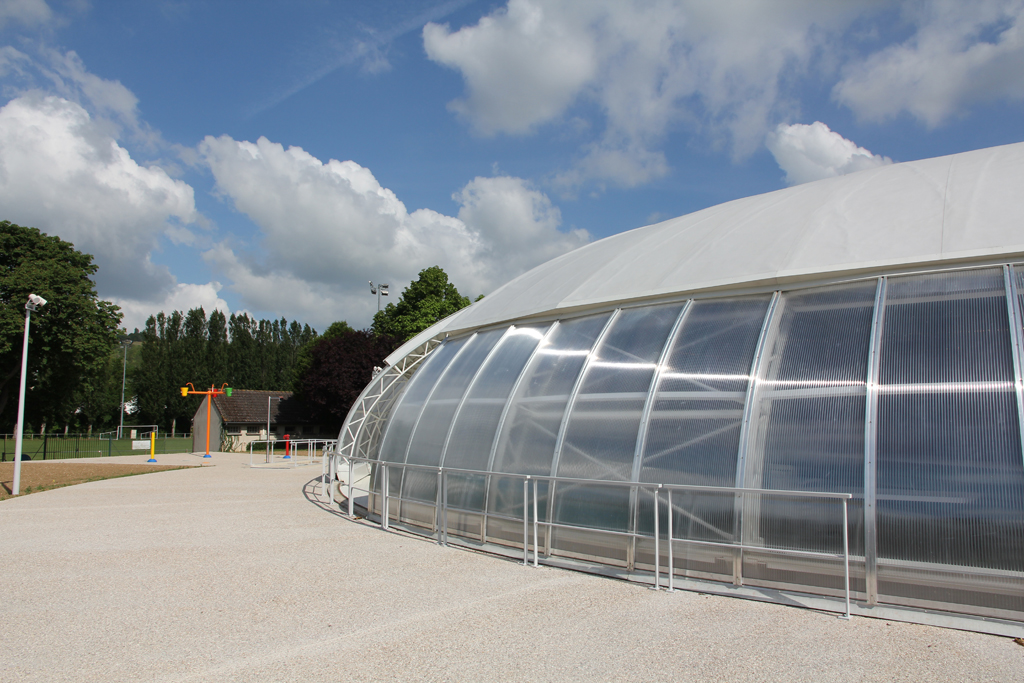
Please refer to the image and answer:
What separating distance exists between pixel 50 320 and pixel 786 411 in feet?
145

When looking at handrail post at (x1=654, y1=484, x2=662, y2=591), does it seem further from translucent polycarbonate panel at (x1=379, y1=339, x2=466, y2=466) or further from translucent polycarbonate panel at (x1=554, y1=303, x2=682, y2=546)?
translucent polycarbonate panel at (x1=379, y1=339, x2=466, y2=466)

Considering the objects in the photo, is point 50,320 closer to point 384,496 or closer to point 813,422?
point 384,496

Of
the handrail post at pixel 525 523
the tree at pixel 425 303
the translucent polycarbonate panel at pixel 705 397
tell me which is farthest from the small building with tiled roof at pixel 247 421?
the translucent polycarbonate panel at pixel 705 397

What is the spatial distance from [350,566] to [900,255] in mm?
8900

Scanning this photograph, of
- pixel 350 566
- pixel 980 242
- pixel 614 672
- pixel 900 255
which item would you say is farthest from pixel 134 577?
pixel 980 242

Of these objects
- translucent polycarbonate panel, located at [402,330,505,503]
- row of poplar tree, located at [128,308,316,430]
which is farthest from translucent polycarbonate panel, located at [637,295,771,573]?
row of poplar tree, located at [128,308,316,430]

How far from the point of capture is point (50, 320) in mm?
37906

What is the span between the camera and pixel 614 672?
5.14 m

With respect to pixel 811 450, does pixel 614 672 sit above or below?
below

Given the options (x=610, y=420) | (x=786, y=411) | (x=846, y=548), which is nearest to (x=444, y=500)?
→ (x=610, y=420)

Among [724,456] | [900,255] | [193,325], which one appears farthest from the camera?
[193,325]

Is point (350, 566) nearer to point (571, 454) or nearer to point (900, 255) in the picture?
point (571, 454)

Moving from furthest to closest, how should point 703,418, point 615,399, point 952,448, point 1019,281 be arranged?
point 615,399 → point 703,418 → point 1019,281 → point 952,448

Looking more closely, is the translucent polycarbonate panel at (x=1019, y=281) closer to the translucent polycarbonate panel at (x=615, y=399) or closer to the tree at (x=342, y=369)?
the translucent polycarbonate panel at (x=615, y=399)
